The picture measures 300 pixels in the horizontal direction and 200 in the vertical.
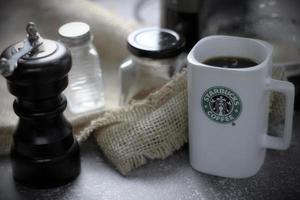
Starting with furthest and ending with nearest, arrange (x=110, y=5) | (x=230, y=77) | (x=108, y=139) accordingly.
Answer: (x=110, y=5), (x=108, y=139), (x=230, y=77)

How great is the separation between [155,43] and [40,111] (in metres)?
0.18

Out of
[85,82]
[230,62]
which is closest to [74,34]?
[85,82]

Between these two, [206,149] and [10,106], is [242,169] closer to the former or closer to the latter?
[206,149]

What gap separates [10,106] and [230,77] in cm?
30

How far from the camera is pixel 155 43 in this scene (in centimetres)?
65

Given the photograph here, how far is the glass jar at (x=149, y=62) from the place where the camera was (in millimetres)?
631

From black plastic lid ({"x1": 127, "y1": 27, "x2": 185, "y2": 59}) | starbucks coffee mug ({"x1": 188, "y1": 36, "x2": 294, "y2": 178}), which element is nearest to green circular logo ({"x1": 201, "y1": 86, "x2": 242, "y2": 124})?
starbucks coffee mug ({"x1": 188, "y1": 36, "x2": 294, "y2": 178})

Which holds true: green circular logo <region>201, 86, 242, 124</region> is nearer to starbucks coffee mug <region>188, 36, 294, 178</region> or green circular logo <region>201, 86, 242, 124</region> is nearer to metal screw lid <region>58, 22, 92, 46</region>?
starbucks coffee mug <region>188, 36, 294, 178</region>

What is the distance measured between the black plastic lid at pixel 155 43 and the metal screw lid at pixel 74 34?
54mm

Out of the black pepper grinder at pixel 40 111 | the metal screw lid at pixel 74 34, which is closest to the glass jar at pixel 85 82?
the metal screw lid at pixel 74 34

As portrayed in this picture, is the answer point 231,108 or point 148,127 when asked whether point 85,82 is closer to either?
point 148,127

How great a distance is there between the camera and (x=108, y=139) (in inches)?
24.4

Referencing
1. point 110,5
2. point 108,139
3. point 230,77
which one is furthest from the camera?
point 110,5

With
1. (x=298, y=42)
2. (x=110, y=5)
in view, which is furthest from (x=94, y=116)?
(x=110, y=5)
